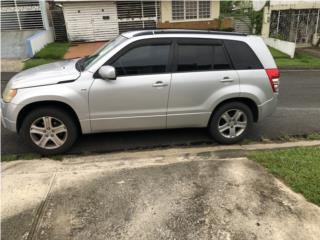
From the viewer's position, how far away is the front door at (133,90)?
481 cm

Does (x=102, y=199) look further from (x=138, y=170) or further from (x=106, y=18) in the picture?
(x=106, y=18)

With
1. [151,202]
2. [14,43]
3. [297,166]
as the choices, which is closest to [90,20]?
[14,43]

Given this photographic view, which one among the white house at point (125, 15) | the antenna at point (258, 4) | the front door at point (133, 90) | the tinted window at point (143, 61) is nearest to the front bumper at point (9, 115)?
the front door at point (133, 90)

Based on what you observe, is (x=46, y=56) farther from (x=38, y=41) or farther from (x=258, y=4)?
(x=258, y=4)

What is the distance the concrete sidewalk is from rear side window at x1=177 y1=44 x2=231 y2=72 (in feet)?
4.70

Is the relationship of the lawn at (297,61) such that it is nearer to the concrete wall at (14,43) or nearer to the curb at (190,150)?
the curb at (190,150)

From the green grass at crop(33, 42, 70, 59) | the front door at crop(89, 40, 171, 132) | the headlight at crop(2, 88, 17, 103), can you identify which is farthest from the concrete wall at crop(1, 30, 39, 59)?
the front door at crop(89, 40, 171, 132)

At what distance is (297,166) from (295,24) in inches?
678

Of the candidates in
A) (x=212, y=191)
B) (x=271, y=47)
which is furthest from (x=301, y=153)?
(x=271, y=47)

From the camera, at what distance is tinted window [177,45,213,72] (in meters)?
5.05

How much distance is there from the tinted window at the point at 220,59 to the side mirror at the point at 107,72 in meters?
1.59

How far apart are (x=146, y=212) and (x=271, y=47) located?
16.8 meters

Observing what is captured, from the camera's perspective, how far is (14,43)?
1645cm

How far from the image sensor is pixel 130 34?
16.9 feet
